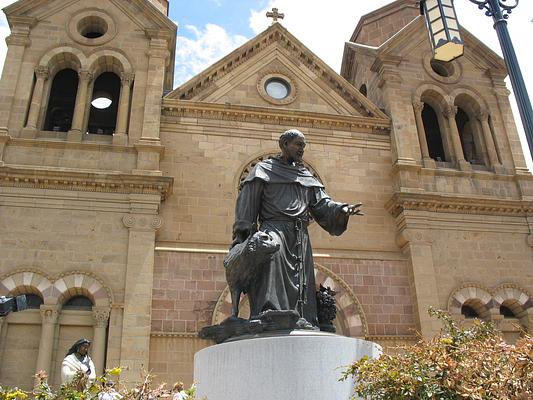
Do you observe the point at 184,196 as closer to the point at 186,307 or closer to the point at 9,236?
the point at 186,307

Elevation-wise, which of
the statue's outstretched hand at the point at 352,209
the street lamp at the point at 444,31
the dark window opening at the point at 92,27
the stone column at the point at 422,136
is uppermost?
the dark window opening at the point at 92,27

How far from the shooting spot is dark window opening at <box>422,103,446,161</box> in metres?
22.7

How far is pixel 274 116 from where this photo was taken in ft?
63.6

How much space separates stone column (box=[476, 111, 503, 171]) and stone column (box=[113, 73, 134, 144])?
13093 mm

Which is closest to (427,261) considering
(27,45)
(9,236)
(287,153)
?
(287,153)

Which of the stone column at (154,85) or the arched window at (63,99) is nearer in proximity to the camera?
the stone column at (154,85)

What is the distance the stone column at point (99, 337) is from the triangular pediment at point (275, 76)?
26.4ft

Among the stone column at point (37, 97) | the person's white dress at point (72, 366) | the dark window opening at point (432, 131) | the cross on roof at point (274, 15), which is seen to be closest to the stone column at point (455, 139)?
the dark window opening at point (432, 131)

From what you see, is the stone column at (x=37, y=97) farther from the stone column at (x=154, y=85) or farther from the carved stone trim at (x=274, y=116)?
the carved stone trim at (x=274, y=116)

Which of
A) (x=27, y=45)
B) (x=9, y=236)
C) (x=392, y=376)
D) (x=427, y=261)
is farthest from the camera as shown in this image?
(x=27, y=45)

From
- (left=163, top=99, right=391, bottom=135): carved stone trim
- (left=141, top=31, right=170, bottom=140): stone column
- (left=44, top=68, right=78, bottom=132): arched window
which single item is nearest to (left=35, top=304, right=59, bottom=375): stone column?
(left=141, top=31, right=170, bottom=140): stone column

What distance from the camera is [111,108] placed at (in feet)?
68.8

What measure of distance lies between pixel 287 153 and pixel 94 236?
10.1 meters

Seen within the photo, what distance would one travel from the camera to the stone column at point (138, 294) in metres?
14.5
